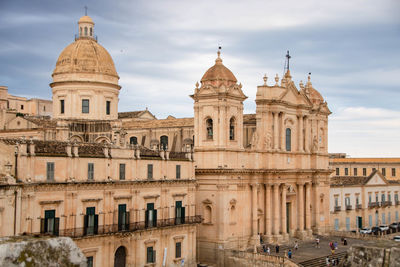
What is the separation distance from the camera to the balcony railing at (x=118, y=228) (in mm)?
31719

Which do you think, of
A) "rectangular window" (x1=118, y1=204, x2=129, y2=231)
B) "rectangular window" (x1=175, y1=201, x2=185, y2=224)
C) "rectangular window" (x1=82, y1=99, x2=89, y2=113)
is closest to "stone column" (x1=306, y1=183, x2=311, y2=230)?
"rectangular window" (x1=175, y1=201, x2=185, y2=224)

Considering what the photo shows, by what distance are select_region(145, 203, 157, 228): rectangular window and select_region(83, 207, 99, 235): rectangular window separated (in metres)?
4.64

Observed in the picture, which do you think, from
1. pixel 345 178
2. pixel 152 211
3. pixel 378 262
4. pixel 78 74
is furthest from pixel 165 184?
pixel 345 178

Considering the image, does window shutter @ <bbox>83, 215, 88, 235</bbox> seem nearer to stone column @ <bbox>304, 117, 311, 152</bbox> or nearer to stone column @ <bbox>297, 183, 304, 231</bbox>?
stone column @ <bbox>297, 183, 304, 231</bbox>

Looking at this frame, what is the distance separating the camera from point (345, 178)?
229ft

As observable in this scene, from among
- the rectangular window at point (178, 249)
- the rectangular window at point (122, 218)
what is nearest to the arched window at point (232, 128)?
the rectangular window at point (178, 249)

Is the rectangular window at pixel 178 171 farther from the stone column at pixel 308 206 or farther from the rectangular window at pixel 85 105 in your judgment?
the stone column at pixel 308 206

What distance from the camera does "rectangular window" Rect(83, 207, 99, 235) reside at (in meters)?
32.8

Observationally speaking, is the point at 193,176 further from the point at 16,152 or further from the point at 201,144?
the point at 16,152

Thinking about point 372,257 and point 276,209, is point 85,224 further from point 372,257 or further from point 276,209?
point 372,257

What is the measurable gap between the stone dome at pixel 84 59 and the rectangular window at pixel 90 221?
21463 millimetres

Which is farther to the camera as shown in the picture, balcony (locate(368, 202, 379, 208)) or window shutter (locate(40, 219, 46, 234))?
balcony (locate(368, 202, 379, 208))

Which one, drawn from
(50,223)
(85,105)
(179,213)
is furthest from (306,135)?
(50,223)

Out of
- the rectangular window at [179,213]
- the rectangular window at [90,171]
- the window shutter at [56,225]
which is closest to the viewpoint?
the window shutter at [56,225]
